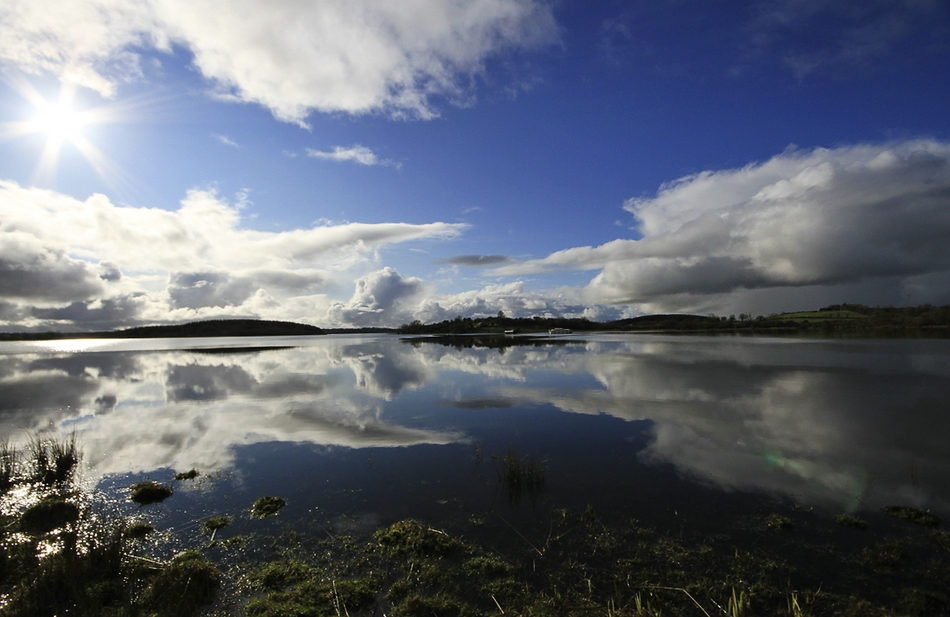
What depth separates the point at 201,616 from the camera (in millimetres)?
5867

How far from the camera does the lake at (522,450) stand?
9141mm

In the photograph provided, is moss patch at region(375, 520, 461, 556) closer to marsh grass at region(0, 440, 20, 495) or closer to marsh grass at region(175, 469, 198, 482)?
marsh grass at region(175, 469, 198, 482)

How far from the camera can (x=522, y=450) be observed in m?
13.7

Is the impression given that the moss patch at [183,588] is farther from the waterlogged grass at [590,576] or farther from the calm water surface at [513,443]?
the calm water surface at [513,443]

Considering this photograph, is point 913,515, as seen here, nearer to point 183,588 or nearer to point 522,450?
point 522,450

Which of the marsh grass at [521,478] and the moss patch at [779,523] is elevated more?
the marsh grass at [521,478]

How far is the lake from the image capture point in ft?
30.0

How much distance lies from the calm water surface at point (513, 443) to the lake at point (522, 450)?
74 millimetres

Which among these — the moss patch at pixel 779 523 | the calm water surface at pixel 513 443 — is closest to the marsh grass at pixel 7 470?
the calm water surface at pixel 513 443

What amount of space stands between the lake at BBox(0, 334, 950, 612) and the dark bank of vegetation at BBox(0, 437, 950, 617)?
28 centimetres

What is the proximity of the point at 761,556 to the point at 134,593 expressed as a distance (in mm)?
9630

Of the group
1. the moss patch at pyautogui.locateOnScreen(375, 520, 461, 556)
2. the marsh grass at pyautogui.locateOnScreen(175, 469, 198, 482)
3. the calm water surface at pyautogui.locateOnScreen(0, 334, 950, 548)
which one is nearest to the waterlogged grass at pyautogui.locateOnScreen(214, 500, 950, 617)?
the moss patch at pyautogui.locateOnScreen(375, 520, 461, 556)

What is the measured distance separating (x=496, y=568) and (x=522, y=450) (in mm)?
6801

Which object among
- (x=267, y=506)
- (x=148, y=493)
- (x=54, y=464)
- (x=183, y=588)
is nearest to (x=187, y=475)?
(x=148, y=493)
